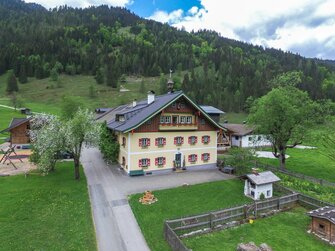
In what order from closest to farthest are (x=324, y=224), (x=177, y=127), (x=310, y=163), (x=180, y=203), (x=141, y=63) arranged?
(x=324, y=224) < (x=180, y=203) < (x=177, y=127) < (x=310, y=163) < (x=141, y=63)

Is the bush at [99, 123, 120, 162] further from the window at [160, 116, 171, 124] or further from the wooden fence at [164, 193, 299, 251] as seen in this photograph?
the wooden fence at [164, 193, 299, 251]

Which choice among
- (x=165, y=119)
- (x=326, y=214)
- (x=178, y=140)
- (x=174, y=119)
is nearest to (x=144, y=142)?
(x=165, y=119)

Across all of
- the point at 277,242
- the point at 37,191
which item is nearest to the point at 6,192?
the point at 37,191

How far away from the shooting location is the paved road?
15.9 meters

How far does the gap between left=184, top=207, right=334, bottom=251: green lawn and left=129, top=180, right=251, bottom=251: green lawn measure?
2.46 m

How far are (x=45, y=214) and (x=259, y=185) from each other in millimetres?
18908

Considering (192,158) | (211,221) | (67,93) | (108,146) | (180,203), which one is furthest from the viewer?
(67,93)

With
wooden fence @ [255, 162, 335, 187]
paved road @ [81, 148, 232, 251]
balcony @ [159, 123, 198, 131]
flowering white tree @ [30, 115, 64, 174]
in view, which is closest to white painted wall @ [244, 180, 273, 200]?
paved road @ [81, 148, 232, 251]

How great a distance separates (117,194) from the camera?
23516 mm

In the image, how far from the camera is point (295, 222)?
1917 centimetres

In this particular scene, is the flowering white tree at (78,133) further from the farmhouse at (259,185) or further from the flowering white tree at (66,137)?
the farmhouse at (259,185)

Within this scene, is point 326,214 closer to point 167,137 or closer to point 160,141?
point 167,137

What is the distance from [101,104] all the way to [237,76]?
254 ft

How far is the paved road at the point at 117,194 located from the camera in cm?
1592
